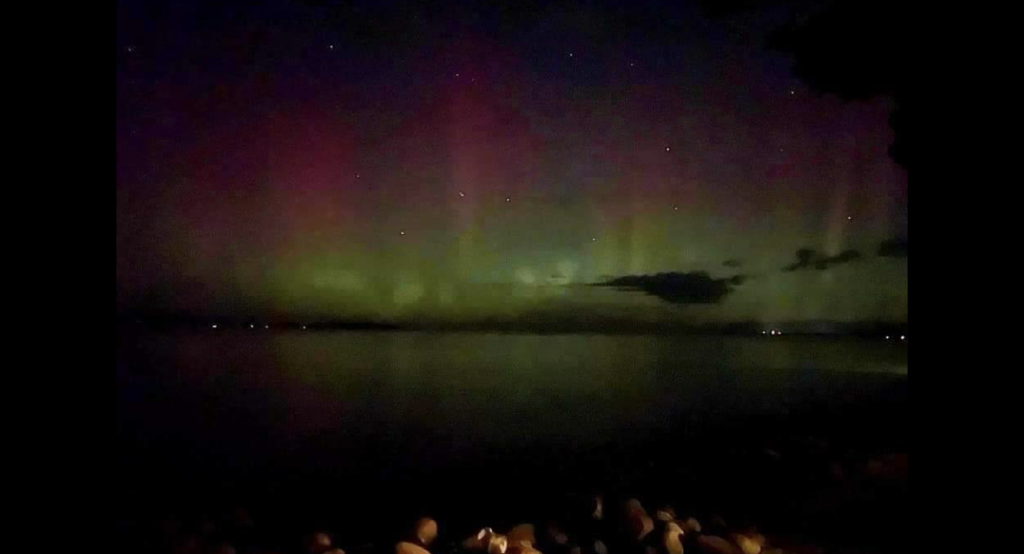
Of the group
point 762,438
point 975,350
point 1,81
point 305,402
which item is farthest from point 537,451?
point 1,81

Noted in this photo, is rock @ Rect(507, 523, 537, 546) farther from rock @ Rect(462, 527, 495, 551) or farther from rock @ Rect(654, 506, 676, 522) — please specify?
rock @ Rect(654, 506, 676, 522)

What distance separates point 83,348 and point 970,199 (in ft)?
10.7

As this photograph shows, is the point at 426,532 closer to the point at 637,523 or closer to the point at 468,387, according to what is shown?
the point at 637,523

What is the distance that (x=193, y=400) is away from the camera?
29.3ft

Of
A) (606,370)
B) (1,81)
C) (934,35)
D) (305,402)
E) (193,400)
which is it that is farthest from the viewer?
(606,370)

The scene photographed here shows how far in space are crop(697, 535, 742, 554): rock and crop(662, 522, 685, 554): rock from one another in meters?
0.13

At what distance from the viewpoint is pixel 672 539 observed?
3.82 meters

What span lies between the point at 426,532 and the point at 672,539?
1.64m

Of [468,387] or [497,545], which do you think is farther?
[468,387]

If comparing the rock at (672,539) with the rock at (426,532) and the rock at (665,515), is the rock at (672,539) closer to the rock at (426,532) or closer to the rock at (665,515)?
the rock at (665,515)

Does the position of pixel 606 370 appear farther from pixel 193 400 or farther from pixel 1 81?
pixel 1 81

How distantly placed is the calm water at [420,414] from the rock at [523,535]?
1.48m

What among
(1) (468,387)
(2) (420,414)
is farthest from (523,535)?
Result: (1) (468,387)

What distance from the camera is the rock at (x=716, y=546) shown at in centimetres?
364
